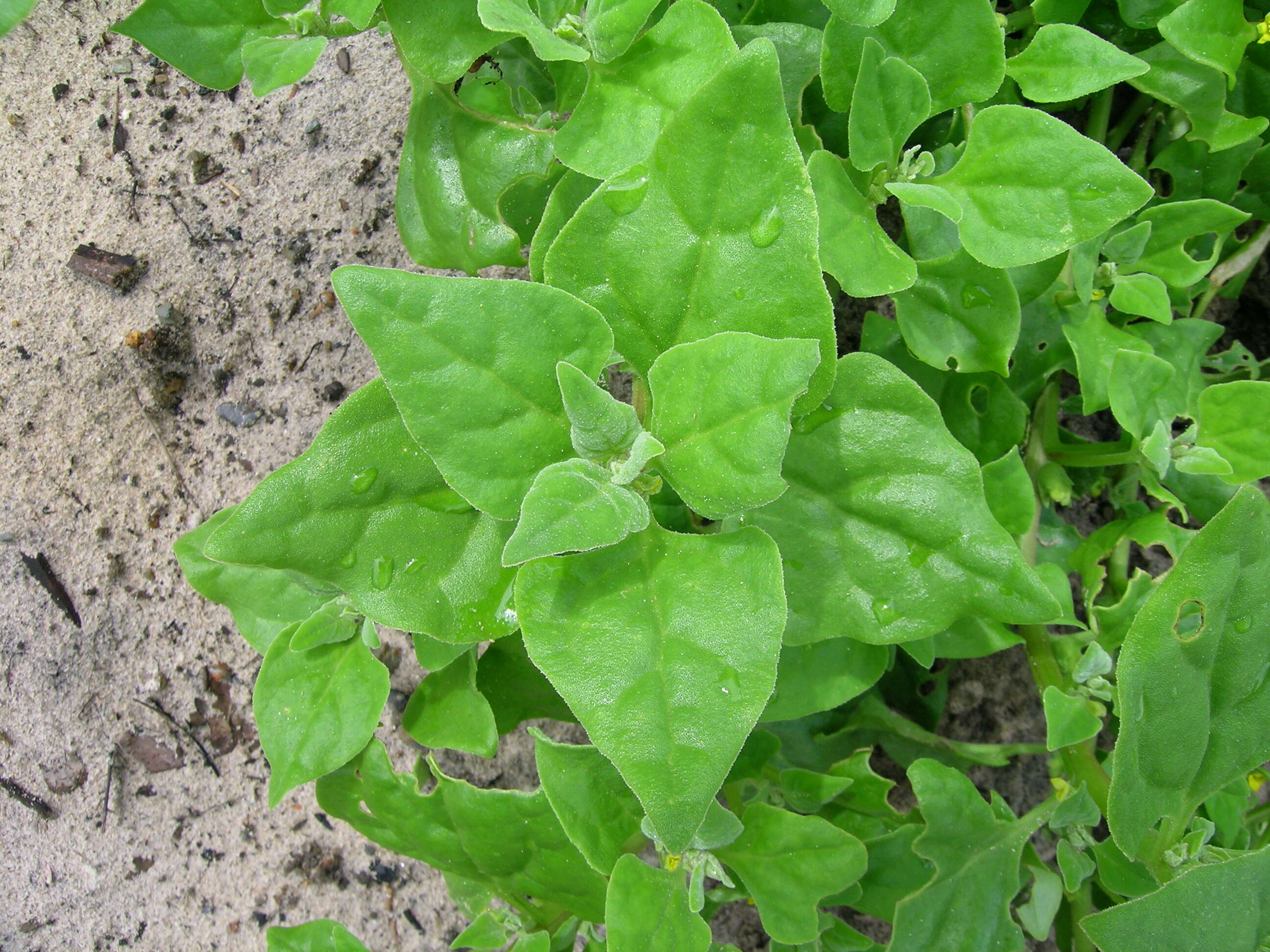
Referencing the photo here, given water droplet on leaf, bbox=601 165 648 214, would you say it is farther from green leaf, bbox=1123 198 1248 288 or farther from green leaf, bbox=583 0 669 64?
green leaf, bbox=1123 198 1248 288

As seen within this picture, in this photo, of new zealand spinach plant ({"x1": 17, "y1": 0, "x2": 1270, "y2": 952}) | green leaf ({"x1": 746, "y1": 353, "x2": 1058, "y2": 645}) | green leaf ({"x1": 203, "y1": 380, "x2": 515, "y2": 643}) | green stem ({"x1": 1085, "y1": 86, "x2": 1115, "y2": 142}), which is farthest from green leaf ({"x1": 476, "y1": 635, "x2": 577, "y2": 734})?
green stem ({"x1": 1085, "y1": 86, "x2": 1115, "y2": 142})

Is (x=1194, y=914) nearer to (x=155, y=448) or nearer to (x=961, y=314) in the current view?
(x=961, y=314)

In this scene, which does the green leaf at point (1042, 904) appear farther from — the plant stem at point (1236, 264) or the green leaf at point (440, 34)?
the green leaf at point (440, 34)

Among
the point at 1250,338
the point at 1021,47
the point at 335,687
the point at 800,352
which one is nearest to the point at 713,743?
the point at 800,352

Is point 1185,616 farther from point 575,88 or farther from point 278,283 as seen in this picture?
point 278,283

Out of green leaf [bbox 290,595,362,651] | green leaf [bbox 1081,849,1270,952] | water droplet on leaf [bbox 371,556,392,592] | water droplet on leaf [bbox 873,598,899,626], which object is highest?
water droplet on leaf [bbox 371,556,392,592]

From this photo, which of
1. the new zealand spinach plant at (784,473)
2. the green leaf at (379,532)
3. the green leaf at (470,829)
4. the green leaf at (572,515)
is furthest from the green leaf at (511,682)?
the green leaf at (572,515)
